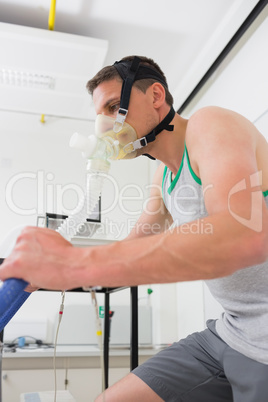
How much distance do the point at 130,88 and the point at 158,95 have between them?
0.12 meters

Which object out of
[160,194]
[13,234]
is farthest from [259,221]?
[13,234]

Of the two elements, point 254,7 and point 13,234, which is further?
point 254,7

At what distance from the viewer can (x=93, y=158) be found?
4.10 ft

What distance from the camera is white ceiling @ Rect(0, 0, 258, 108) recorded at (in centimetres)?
242

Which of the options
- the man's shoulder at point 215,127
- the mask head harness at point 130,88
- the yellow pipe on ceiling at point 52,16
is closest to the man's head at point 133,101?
the mask head harness at point 130,88

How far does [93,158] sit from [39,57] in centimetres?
171

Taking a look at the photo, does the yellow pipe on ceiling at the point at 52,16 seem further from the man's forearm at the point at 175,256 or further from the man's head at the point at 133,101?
the man's forearm at the point at 175,256

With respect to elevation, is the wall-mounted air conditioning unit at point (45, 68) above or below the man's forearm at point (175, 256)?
above

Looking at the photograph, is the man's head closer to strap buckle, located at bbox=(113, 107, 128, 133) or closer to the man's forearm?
strap buckle, located at bbox=(113, 107, 128, 133)

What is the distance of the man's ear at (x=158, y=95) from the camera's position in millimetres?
1344

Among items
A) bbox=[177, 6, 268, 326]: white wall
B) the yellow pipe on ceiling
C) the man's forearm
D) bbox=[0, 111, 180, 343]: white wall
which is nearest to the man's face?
the man's forearm

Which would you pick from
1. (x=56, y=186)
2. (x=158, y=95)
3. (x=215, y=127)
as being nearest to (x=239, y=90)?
(x=158, y=95)

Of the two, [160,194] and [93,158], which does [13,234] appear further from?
[160,194]

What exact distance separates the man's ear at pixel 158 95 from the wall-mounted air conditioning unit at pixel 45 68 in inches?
54.6
